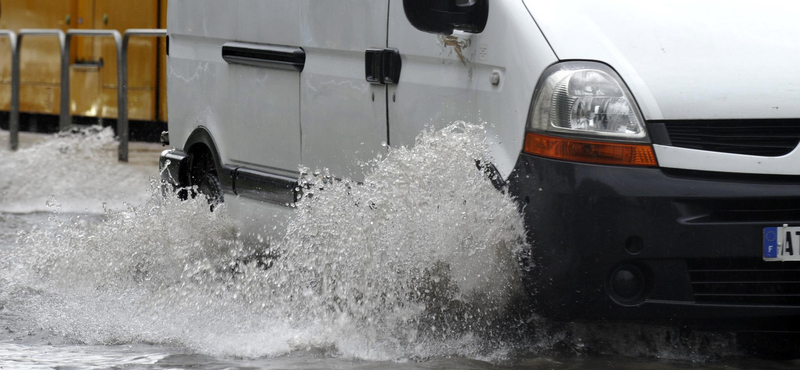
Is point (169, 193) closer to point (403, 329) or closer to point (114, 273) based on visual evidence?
point (114, 273)

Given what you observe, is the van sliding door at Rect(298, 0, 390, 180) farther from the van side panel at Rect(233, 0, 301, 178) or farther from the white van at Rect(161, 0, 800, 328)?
the white van at Rect(161, 0, 800, 328)

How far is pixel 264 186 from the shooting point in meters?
6.36

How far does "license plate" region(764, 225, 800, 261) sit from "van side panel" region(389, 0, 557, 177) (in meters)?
0.81

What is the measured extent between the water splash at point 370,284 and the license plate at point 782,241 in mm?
750

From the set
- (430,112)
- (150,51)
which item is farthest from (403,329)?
(150,51)

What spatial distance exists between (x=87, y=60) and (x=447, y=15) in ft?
42.9

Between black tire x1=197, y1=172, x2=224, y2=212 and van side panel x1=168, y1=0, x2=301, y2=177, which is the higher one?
van side panel x1=168, y1=0, x2=301, y2=177

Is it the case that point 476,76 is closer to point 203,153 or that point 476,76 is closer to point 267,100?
point 267,100

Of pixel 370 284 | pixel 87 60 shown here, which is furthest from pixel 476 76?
pixel 87 60

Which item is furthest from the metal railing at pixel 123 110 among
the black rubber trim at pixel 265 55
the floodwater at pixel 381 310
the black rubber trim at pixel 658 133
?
the black rubber trim at pixel 658 133

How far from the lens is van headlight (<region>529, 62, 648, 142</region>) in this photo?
442 cm

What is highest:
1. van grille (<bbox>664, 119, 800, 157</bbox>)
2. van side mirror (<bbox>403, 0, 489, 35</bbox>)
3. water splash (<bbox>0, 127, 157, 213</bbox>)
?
van side mirror (<bbox>403, 0, 489, 35</bbox>)

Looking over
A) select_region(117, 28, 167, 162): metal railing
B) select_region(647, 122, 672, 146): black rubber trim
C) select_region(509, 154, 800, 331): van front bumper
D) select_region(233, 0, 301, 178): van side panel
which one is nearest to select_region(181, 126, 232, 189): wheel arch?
select_region(233, 0, 301, 178): van side panel

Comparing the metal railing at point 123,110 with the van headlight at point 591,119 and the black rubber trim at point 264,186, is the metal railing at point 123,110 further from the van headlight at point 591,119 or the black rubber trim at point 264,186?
the van headlight at point 591,119
